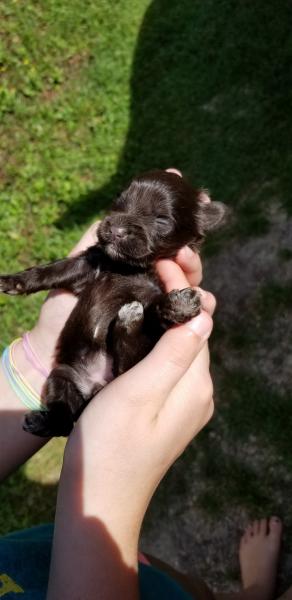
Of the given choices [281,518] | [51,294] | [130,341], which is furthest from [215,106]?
[281,518]

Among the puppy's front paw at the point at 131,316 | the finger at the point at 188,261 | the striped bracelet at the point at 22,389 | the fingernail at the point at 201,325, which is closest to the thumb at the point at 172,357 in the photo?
the fingernail at the point at 201,325

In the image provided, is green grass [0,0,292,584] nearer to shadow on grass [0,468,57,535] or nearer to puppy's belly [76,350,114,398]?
shadow on grass [0,468,57,535]

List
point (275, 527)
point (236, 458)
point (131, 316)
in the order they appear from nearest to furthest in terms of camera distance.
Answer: point (131, 316)
point (275, 527)
point (236, 458)

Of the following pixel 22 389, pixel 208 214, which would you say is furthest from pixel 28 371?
pixel 208 214

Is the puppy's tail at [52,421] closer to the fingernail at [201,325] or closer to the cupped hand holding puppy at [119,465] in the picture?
the cupped hand holding puppy at [119,465]

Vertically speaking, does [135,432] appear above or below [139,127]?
above

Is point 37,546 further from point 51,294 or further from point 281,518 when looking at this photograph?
point 281,518

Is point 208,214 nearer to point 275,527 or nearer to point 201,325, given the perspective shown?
point 201,325
